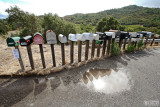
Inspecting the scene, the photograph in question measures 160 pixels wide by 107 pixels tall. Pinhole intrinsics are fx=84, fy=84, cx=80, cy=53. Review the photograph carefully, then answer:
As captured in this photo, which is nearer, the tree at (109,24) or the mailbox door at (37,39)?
the mailbox door at (37,39)

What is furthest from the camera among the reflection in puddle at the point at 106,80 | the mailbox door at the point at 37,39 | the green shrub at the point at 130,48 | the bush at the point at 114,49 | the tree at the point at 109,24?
the tree at the point at 109,24

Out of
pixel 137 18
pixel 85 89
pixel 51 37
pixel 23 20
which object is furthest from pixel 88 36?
pixel 137 18

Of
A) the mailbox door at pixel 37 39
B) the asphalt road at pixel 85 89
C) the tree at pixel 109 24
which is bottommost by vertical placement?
the asphalt road at pixel 85 89

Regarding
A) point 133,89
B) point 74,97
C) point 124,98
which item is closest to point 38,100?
point 74,97

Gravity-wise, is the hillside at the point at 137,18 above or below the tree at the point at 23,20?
above

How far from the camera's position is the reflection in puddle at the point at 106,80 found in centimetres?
244

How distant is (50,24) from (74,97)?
18781 mm

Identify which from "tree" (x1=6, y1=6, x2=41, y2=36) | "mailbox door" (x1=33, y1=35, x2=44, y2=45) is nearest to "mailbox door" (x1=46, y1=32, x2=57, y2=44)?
"mailbox door" (x1=33, y1=35, x2=44, y2=45)

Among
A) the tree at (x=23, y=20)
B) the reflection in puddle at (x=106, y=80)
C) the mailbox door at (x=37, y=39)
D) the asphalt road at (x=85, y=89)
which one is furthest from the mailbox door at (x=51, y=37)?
the tree at (x=23, y=20)

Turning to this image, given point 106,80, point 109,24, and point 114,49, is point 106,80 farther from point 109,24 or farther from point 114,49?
point 109,24

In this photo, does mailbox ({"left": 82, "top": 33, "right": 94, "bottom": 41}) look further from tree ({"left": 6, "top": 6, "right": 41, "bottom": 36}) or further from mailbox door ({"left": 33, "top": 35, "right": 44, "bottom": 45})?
tree ({"left": 6, "top": 6, "right": 41, "bottom": 36})

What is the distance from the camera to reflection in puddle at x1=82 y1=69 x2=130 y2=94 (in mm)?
2439

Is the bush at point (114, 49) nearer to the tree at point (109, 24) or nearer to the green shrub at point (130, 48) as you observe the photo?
the green shrub at point (130, 48)

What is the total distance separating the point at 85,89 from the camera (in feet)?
7.79
